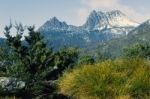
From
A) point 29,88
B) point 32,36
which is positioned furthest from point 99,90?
point 32,36

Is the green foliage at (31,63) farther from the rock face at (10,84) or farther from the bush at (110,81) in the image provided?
the bush at (110,81)

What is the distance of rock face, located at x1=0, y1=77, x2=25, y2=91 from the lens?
2216 centimetres

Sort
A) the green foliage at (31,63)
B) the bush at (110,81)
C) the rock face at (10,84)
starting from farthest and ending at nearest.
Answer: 1. the green foliage at (31,63)
2. the rock face at (10,84)
3. the bush at (110,81)

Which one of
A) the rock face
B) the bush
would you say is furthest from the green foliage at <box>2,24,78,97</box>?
the bush

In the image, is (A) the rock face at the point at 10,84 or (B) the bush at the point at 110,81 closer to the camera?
(B) the bush at the point at 110,81

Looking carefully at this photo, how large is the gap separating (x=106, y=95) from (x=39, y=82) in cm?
711

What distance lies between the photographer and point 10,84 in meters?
22.6

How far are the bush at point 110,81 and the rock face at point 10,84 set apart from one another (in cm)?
337

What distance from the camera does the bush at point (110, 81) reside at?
18094mm

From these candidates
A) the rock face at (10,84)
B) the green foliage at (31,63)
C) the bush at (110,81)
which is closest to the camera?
the bush at (110,81)

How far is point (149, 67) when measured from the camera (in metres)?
19.5

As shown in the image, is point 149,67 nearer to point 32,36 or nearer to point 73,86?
point 73,86

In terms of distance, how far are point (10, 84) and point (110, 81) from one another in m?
6.07

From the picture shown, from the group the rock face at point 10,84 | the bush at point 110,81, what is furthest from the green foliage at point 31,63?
the bush at point 110,81
